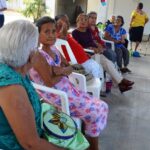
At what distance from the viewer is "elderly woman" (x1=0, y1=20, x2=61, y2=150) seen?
4.18 feet

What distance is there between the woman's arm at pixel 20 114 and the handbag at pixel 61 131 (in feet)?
0.52

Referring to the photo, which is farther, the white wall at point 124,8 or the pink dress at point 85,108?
the white wall at point 124,8

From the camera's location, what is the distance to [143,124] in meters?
3.15

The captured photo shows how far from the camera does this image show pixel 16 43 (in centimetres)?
135

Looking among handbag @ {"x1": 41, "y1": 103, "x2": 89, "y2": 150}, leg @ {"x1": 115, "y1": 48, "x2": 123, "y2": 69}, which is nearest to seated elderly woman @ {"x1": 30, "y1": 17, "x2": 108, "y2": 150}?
handbag @ {"x1": 41, "y1": 103, "x2": 89, "y2": 150}

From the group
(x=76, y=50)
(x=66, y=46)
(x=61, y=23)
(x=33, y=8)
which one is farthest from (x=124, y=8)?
(x=61, y=23)

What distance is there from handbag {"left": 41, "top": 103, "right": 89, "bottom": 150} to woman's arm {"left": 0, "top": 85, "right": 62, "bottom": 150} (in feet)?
0.52

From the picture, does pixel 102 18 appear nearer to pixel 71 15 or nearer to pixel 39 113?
pixel 71 15

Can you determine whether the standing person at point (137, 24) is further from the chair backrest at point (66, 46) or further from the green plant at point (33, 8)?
the chair backrest at point (66, 46)

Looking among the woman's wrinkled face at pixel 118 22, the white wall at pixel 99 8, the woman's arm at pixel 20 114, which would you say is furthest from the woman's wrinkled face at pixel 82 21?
the white wall at pixel 99 8

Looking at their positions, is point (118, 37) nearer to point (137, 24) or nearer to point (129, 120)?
point (129, 120)

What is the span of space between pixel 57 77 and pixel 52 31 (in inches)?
14.3

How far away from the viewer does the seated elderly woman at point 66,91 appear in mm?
2262

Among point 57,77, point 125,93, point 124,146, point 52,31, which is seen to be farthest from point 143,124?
point 52,31
